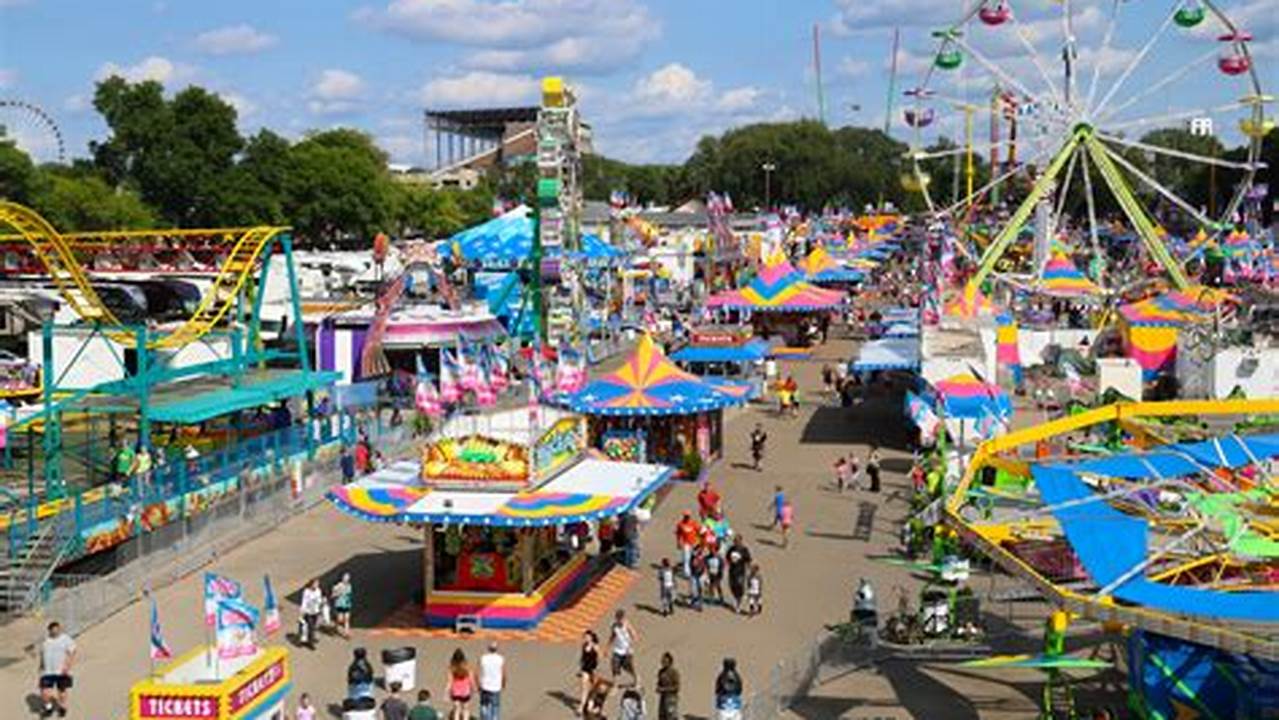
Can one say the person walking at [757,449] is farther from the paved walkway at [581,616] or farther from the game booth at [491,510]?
the game booth at [491,510]

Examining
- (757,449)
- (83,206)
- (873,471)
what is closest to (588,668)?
(873,471)

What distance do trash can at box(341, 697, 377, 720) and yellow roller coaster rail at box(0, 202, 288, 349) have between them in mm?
12961

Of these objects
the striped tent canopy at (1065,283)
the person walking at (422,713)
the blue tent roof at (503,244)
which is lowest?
the person walking at (422,713)

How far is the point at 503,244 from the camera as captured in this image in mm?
56250

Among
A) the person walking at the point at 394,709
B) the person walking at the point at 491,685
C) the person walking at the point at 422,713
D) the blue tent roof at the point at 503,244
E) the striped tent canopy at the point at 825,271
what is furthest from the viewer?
the striped tent canopy at the point at 825,271

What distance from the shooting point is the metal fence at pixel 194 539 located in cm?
2394

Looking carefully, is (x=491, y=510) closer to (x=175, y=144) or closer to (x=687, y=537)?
(x=687, y=537)

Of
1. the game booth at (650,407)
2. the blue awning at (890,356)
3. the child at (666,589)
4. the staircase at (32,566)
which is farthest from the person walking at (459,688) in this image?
the blue awning at (890,356)

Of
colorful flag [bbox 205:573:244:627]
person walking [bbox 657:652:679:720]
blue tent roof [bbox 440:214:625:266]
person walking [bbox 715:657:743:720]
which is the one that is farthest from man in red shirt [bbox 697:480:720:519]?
blue tent roof [bbox 440:214:625:266]

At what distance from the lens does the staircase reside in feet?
78.5

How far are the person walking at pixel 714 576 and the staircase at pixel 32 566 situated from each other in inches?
393

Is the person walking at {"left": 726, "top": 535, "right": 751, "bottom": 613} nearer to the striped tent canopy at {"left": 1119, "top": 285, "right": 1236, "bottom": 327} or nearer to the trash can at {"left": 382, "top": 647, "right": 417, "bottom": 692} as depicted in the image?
the trash can at {"left": 382, "top": 647, "right": 417, "bottom": 692}

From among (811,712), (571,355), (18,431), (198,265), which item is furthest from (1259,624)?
(198,265)

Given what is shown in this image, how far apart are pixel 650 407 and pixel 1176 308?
78.0ft
